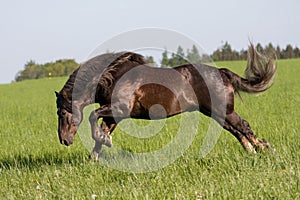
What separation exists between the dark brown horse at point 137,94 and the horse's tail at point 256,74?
0.39 metres

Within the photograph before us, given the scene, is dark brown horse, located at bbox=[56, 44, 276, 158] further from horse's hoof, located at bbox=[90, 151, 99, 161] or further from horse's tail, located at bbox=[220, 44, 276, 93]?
horse's tail, located at bbox=[220, 44, 276, 93]

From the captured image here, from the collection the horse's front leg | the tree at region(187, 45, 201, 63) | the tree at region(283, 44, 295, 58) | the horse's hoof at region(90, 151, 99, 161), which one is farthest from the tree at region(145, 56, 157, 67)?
the tree at region(283, 44, 295, 58)

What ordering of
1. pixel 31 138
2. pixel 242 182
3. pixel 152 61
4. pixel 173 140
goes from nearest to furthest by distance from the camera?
1. pixel 242 182
2. pixel 152 61
3. pixel 173 140
4. pixel 31 138

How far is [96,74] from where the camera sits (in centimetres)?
664

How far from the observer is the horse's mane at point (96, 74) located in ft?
21.7

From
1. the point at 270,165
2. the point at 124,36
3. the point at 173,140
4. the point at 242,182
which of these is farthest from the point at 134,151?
the point at 242,182

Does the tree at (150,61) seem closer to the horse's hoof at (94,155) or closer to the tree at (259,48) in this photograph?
the horse's hoof at (94,155)

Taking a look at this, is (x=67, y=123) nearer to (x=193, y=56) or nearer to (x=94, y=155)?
(x=94, y=155)

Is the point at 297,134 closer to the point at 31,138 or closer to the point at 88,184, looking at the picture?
the point at 88,184

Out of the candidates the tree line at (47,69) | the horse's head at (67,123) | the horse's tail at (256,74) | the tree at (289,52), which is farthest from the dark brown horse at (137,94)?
the tree at (289,52)

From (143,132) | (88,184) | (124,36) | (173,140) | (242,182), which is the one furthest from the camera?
(143,132)

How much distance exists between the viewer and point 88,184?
17.5ft

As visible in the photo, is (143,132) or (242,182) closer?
(242,182)

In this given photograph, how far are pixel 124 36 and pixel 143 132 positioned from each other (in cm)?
355
